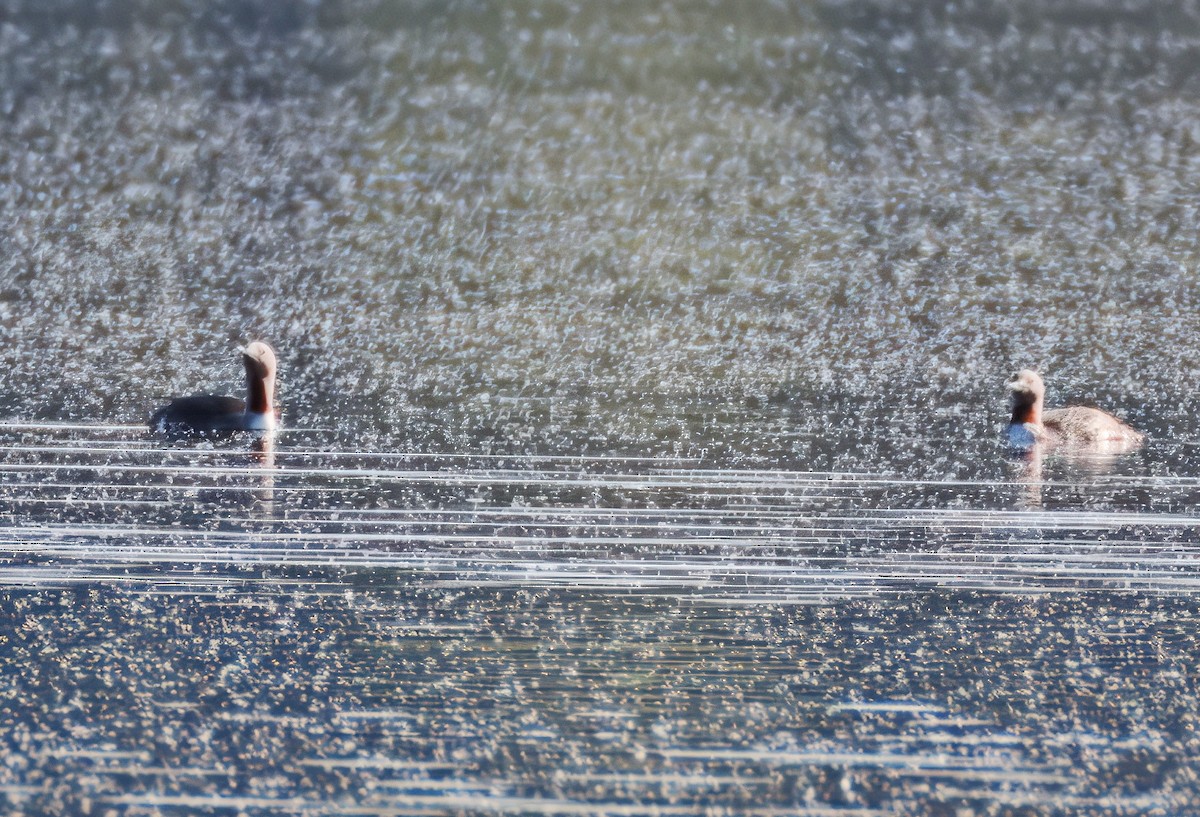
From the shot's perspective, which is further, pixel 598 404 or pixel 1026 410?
pixel 598 404

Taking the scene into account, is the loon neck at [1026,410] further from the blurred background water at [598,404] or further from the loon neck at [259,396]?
the loon neck at [259,396]

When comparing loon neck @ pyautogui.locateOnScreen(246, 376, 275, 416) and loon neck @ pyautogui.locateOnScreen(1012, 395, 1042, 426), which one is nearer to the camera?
loon neck @ pyautogui.locateOnScreen(1012, 395, 1042, 426)

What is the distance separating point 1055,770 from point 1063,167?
12584mm

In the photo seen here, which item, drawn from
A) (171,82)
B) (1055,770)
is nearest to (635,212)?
(171,82)

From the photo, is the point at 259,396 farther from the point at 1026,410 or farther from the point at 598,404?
the point at 1026,410

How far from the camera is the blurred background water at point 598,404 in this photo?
3113 millimetres

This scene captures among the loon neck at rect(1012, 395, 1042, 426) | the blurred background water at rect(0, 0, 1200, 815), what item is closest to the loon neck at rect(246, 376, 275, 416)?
the blurred background water at rect(0, 0, 1200, 815)

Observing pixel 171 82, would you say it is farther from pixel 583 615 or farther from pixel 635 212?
pixel 583 615

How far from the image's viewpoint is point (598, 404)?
724 cm

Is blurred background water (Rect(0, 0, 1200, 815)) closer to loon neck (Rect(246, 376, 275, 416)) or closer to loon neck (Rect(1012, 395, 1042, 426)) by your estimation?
loon neck (Rect(246, 376, 275, 416))

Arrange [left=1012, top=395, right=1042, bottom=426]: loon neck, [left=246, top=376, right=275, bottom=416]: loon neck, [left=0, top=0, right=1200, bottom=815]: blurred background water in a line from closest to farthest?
[left=0, top=0, right=1200, bottom=815]: blurred background water < [left=1012, top=395, right=1042, bottom=426]: loon neck < [left=246, top=376, right=275, bottom=416]: loon neck

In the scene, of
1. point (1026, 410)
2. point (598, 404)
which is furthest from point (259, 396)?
point (1026, 410)

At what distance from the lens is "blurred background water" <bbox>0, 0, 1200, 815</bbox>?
3.11m

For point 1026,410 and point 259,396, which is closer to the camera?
point 1026,410
